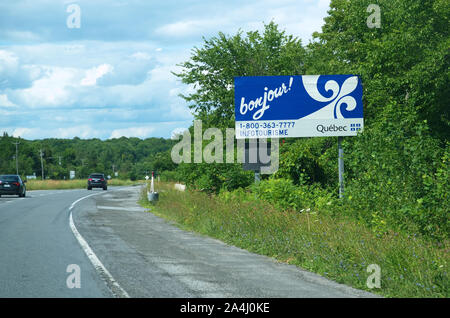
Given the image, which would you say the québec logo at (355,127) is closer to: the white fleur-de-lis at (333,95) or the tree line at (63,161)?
the white fleur-de-lis at (333,95)

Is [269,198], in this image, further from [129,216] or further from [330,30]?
[330,30]

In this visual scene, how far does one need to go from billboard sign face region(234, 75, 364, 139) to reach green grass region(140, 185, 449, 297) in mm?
3464

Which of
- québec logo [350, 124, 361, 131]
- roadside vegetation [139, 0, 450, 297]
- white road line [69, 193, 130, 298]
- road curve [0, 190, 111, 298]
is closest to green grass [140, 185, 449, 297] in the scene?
roadside vegetation [139, 0, 450, 297]

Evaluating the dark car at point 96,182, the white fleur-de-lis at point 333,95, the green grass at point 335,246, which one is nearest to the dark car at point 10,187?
the dark car at point 96,182

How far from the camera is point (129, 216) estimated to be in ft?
68.7

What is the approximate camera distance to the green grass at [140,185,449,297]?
746 cm

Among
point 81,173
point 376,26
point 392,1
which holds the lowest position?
point 81,173

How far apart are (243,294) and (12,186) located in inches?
1366

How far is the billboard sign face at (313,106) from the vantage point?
17.0 m

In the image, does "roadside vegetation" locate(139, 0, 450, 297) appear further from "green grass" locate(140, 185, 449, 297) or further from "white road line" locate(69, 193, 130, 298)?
"white road line" locate(69, 193, 130, 298)

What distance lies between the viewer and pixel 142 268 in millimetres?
9094

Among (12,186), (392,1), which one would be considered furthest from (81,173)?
(392,1)

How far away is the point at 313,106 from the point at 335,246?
8.33m

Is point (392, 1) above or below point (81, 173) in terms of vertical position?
above
